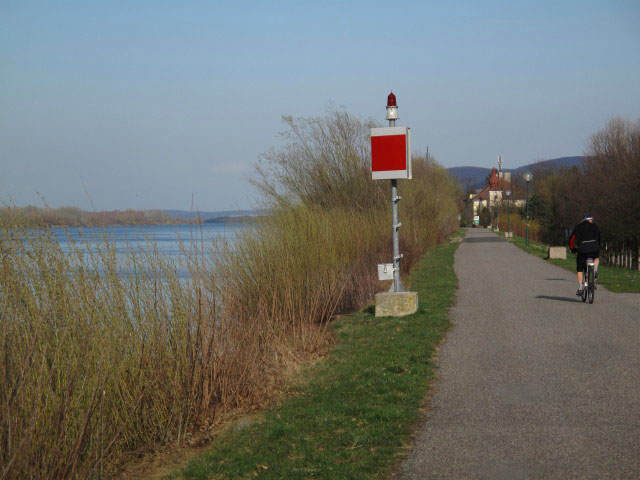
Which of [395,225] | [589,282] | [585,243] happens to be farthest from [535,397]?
[585,243]

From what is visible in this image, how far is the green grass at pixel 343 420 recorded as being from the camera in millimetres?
5039

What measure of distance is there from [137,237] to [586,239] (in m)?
10.5

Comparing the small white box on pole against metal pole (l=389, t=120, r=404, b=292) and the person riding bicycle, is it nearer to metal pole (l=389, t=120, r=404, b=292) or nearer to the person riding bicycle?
metal pole (l=389, t=120, r=404, b=292)

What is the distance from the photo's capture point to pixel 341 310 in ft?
47.6

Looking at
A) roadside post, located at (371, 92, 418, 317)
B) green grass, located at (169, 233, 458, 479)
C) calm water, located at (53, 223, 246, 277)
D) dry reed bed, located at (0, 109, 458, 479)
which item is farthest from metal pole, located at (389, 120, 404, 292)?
calm water, located at (53, 223, 246, 277)

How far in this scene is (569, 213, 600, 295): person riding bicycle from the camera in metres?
13.8

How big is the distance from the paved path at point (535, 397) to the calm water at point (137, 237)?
314cm

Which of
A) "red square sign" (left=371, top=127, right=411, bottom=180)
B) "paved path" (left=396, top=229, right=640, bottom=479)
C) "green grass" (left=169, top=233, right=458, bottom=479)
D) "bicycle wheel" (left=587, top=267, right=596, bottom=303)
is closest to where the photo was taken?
"paved path" (left=396, top=229, right=640, bottom=479)

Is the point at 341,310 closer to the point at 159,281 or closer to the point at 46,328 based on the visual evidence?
the point at 159,281

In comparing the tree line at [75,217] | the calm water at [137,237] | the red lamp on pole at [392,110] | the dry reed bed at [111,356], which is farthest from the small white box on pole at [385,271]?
the tree line at [75,217]

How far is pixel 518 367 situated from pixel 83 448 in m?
5.28

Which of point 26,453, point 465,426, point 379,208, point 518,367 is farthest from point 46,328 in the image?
point 379,208

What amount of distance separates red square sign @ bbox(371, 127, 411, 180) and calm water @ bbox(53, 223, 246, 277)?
427 centimetres

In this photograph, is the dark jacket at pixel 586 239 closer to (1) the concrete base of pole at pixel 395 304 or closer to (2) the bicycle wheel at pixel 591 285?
(2) the bicycle wheel at pixel 591 285
